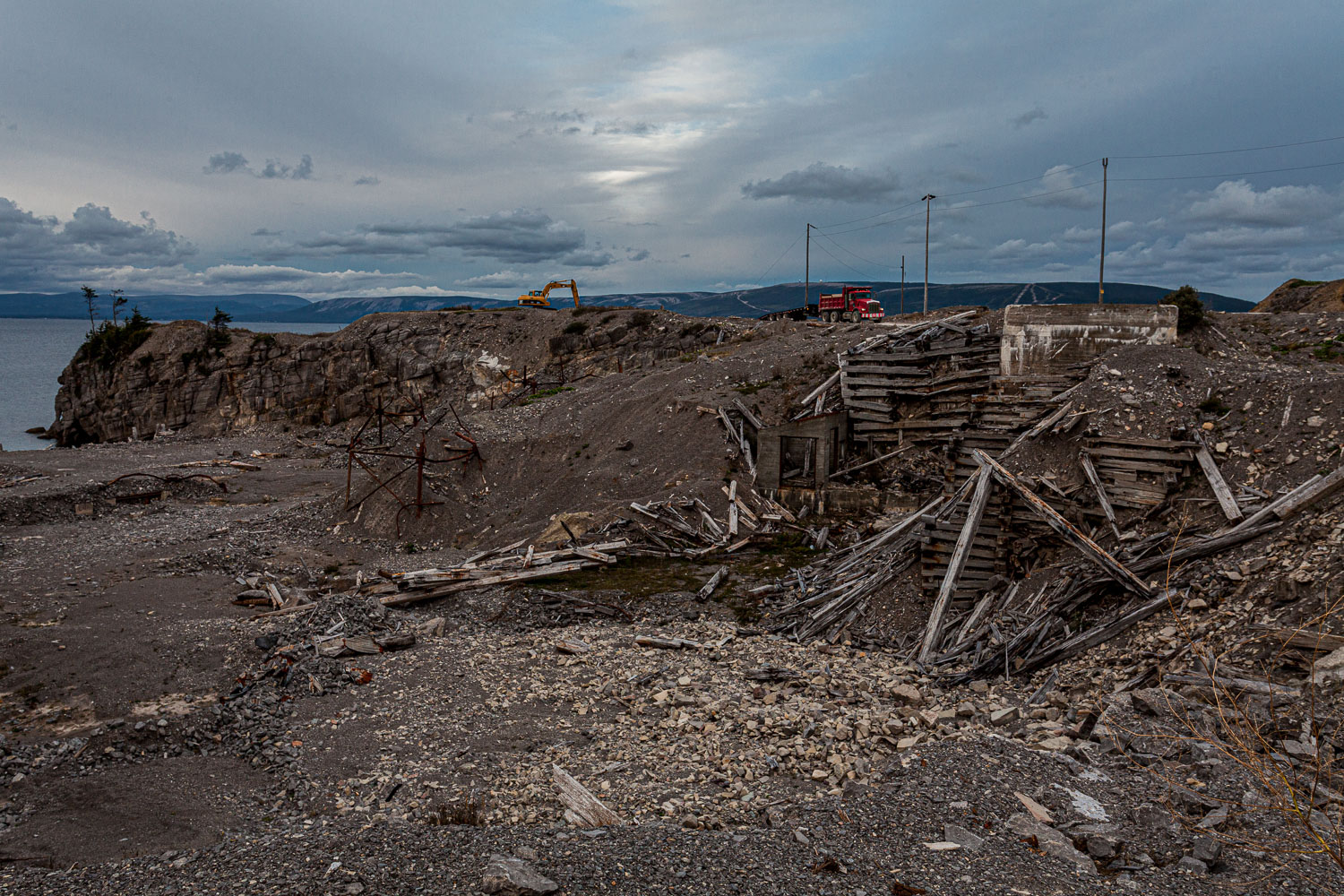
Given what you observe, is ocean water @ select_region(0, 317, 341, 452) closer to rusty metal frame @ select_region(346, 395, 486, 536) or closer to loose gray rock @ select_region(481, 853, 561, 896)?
rusty metal frame @ select_region(346, 395, 486, 536)

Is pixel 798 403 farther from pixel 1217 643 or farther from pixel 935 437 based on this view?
pixel 1217 643

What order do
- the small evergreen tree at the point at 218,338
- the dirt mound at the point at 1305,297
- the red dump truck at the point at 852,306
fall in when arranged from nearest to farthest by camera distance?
the dirt mound at the point at 1305,297, the red dump truck at the point at 852,306, the small evergreen tree at the point at 218,338

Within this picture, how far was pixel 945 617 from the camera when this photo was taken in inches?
529

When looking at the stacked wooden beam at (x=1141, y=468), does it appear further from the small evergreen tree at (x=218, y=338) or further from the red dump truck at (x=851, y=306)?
the small evergreen tree at (x=218, y=338)

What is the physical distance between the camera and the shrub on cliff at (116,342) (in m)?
58.1

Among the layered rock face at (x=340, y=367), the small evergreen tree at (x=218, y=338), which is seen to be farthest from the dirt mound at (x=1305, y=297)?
the small evergreen tree at (x=218, y=338)

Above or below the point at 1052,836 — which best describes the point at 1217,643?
above

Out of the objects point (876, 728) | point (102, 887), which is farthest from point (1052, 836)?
point (102, 887)

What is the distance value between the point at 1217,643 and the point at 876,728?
4.60 metres

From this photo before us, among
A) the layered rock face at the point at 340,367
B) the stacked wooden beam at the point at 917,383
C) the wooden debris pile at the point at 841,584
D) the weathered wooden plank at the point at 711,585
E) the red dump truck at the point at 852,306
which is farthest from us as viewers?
the layered rock face at the point at 340,367

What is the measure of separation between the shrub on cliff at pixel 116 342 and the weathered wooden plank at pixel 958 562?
6439cm

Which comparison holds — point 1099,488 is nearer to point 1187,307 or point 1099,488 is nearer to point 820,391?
point 820,391

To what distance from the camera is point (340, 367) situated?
5312 centimetres

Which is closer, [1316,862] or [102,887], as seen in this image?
[1316,862]
